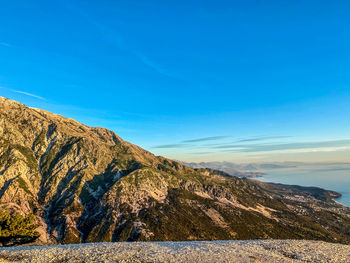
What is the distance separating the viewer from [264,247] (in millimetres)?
44531

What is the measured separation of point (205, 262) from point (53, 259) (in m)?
26.1

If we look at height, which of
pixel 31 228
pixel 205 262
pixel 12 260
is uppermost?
pixel 12 260

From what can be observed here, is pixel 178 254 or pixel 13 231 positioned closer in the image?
pixel 178 254

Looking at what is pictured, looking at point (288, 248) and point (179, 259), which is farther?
point (288, 248)

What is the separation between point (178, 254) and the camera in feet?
118

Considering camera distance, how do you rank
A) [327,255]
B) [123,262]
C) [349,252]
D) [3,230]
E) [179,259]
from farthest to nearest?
[3,230]
[349,252]
[327,255]
[179,259]
[123,262]

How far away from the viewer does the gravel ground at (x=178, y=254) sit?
33094mm

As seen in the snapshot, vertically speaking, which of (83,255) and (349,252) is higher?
(83,255)

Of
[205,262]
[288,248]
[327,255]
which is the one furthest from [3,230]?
[327,255]

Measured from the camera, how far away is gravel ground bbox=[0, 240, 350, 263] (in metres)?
33.1

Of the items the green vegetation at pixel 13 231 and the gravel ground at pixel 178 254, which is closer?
the gravel ground at pixel 178 254

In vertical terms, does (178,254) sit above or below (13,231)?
above

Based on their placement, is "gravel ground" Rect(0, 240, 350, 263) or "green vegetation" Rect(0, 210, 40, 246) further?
"green vegetation" Rect(0, 210, 40, 246)

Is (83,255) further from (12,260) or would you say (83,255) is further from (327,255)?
(327,255)
